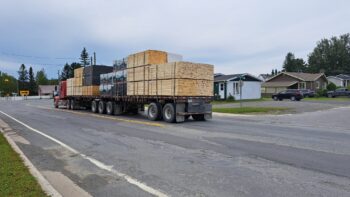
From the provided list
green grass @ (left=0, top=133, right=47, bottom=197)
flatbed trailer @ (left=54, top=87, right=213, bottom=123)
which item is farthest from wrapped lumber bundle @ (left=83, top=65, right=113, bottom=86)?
green grass @ (left=0, top=133, right=47, bottom=197)

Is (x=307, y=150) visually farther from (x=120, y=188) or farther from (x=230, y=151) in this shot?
(x=120, y=188)

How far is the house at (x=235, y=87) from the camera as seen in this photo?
46.9m

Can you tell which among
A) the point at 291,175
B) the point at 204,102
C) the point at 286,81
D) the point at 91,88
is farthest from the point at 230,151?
the point at 286,81

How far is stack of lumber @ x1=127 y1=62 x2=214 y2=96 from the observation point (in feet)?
55.7

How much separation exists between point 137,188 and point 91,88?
22.6 meters

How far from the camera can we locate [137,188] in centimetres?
573

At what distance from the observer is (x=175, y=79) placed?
1697 cm

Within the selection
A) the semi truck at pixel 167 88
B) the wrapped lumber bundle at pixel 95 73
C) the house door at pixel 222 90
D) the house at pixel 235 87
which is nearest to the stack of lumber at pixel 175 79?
the semi truck at pixel 167 88

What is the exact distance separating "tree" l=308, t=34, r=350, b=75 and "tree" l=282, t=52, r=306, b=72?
463 cm

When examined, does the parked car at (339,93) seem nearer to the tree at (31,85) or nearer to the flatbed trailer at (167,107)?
the flatbed trailer at (167,107)

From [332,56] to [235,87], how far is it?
255 ft

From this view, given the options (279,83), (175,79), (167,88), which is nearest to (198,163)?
(175,79)

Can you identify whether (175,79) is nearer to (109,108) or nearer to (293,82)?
(109,108)

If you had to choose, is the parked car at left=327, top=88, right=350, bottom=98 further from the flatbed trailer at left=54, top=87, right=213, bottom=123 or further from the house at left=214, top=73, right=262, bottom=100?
the flatbed trailer at left=54, top=87, right=213, bottom=123
